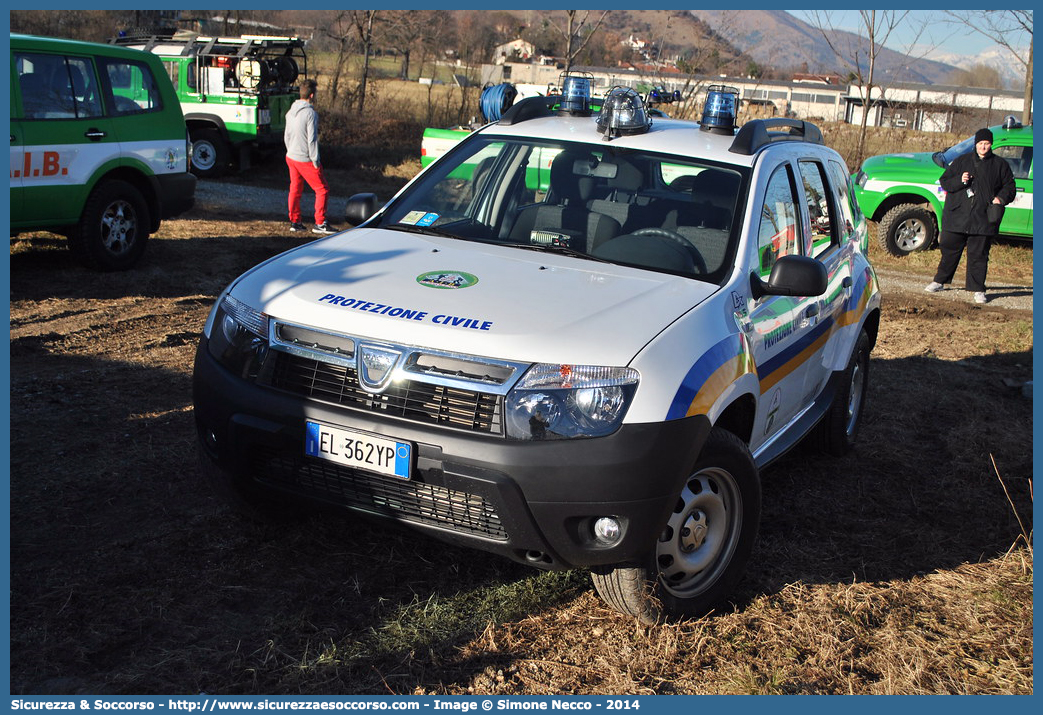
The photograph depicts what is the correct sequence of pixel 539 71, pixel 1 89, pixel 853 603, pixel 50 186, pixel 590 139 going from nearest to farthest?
pixel 853 603, pixel 590 139, pixel 1 89, pixel 50 186, pixel 539 71

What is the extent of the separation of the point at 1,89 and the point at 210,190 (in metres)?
10.4

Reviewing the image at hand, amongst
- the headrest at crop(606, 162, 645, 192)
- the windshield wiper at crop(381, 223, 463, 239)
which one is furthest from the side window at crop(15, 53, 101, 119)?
the headrest at crop(606, 162, 645, 192)

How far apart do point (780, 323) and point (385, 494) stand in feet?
6.18

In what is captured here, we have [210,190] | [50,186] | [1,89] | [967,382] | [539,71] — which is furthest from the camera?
[539,71]

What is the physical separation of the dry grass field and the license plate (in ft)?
1.68

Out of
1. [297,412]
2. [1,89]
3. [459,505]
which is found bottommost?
[459,505]

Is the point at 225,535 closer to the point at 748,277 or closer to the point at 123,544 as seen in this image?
the point at 123,544

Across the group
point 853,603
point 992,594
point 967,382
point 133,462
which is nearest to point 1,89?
point 133,462

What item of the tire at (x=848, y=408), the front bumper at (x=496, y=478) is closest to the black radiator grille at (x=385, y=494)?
the front bumper at (x=496, y=478)

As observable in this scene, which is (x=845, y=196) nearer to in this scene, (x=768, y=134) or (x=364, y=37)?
(x=768, y=134)

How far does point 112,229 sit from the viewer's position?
9062 millimetres

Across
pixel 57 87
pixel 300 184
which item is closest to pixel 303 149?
pixel 300 184

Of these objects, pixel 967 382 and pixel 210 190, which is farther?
pixel 210 190

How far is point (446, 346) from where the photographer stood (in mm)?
3174
